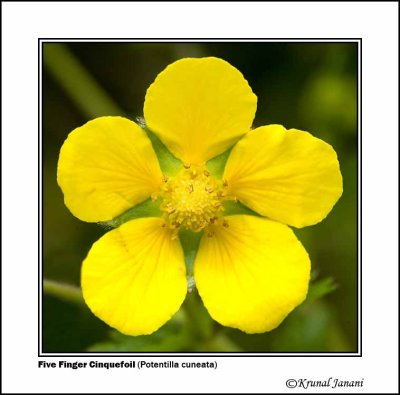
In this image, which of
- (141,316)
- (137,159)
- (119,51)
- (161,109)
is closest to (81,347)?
(141,316)

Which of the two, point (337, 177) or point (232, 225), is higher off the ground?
point (337, 177)

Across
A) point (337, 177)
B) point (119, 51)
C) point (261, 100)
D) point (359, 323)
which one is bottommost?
point (359, 323)

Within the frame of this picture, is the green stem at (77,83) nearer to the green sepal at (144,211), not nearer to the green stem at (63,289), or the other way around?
the green stem at (63,289)

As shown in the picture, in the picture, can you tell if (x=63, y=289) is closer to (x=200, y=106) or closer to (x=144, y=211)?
(x=144, y=211)

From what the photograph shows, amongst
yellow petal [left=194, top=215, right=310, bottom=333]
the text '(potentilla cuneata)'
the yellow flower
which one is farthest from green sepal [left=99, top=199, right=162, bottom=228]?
the text '(potentilla cuneata)'

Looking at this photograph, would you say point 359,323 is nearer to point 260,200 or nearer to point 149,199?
point 260,200

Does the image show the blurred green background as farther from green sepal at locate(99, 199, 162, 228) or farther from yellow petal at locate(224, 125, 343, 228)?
yellow petal at locate(224, 125, 343, 228)
